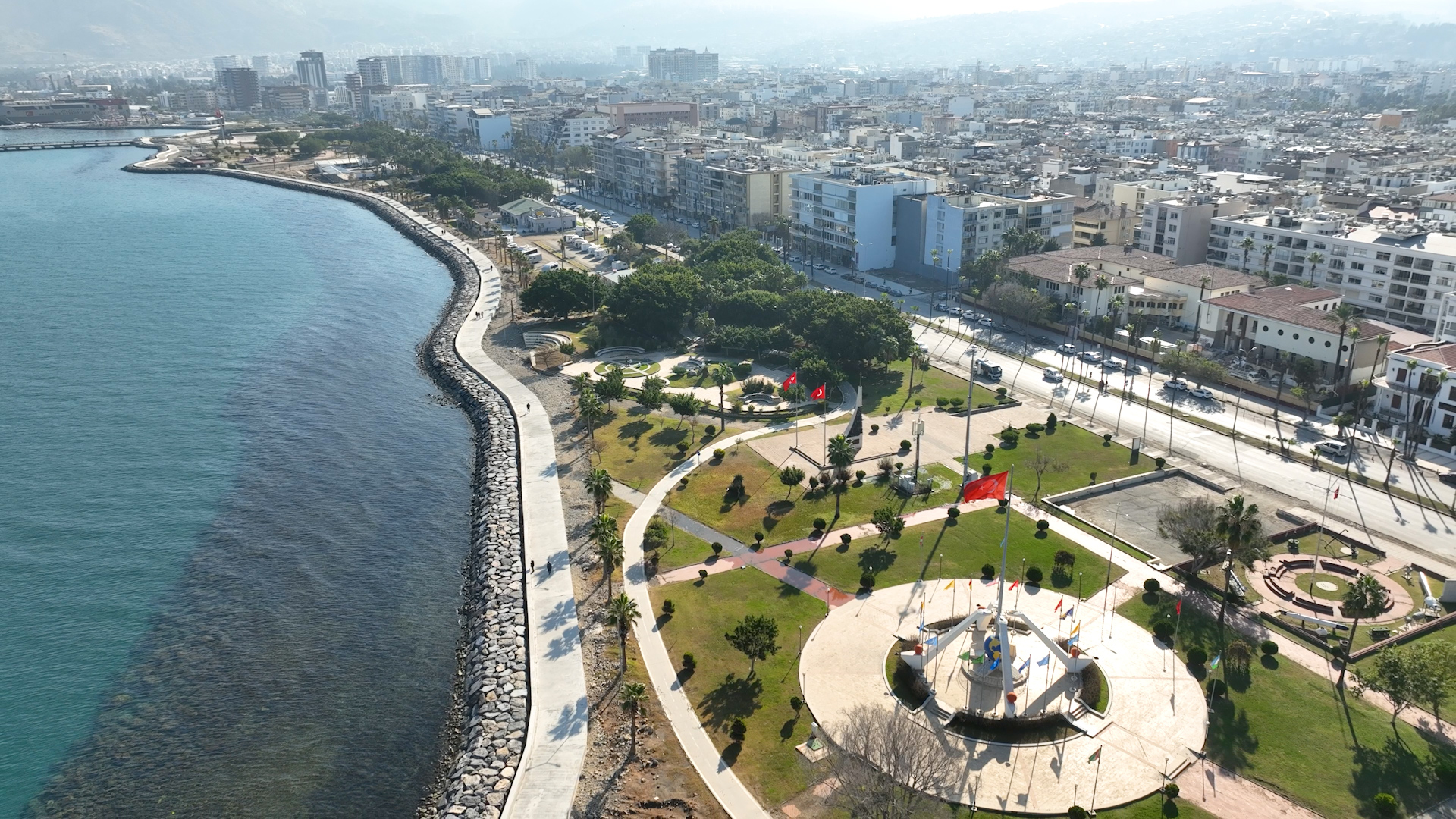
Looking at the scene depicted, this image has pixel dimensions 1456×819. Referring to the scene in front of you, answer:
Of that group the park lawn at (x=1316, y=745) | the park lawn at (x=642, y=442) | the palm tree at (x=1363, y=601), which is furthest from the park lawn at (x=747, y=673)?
the palm tree at (x=1363, y=601)

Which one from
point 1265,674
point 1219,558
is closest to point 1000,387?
point 1219,558

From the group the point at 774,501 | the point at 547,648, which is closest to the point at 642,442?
the point at 774,501

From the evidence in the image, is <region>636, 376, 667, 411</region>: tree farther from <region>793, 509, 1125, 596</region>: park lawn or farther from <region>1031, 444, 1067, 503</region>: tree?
<region>1031, 444, 1067, 503</region>: tree

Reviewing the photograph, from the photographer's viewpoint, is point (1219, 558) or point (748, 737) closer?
point (748, 737)

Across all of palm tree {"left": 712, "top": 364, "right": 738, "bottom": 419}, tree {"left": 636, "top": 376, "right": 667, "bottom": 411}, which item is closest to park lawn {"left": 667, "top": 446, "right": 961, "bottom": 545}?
palm tree {"left": 712, "top": 364, "right": 738, "bottom": 419}

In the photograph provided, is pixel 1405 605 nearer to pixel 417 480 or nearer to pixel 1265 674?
pixel 1265 674

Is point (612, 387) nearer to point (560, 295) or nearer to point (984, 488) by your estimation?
point (560, 295)

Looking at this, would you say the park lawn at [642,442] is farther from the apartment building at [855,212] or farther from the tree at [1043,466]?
the apartment building at [855,212]
